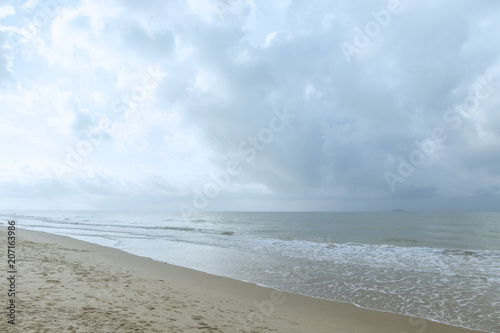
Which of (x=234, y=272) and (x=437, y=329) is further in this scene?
(x=234, y=272)

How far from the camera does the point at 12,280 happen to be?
8242 millimetres

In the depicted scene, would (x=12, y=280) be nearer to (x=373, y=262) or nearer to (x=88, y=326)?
(x=88, y=326)

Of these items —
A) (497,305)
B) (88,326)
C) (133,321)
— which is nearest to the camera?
(88,326)

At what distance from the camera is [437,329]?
25.4ft

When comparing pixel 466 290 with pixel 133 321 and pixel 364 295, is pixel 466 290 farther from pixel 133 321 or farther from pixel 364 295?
pixel 133 321

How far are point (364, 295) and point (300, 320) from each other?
4.18 m

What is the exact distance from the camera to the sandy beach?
5.86 m

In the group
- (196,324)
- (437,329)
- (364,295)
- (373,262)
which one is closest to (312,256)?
(373,262)

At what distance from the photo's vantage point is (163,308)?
24.2ft

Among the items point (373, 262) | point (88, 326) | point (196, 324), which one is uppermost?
point (88, 326)

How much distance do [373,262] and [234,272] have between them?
382 inches

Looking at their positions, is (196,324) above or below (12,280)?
below

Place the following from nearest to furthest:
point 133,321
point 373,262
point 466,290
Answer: point 133,321
point 466,290
point 373,262

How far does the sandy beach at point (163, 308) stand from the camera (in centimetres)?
586
